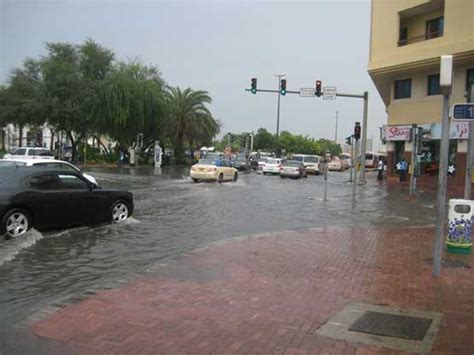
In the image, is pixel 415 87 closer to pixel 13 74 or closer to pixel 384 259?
pixel 384 259

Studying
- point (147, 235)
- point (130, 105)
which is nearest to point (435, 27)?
point (130, 105)

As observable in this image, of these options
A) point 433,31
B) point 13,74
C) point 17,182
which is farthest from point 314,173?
point 17,182

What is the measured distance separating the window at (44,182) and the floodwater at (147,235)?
0.94 m

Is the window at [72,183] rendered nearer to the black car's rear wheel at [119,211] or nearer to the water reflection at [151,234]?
the water reflection at [151,234]

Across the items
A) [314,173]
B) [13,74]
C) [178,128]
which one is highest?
[13,74]

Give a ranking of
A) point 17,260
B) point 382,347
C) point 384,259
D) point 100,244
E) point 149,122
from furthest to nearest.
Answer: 1. point 149,122
2. point 100,244
3. point 384,259
4. point 17,260
5. point 382,347

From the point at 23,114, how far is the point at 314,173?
1078 inches

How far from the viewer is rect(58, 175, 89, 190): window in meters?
12.5

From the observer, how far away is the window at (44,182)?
1180cm

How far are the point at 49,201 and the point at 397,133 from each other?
31.5m

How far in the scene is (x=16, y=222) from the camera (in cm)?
1118

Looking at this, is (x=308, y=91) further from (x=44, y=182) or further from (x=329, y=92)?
(x=44, y=182)

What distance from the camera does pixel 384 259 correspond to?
1024cm

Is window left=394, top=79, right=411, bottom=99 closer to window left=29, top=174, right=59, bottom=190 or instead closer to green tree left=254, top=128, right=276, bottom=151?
window left=29, top=174, right=59, bottom=190
